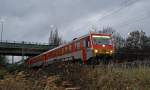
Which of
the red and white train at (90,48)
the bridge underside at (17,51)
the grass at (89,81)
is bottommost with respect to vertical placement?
the grass at (89,81)

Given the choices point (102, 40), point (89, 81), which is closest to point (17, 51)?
point (102, 40)

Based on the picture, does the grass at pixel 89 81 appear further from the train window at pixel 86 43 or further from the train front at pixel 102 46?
the train front at pixel 102 46

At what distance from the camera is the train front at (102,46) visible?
2757 centimetres

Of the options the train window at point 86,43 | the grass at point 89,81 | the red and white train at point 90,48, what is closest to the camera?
the grass at point 89,81

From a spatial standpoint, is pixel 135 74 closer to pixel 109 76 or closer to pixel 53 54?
pixel 109 76

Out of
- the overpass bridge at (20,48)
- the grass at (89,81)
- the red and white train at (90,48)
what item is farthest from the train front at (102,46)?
the overpass bridge at (20,48)

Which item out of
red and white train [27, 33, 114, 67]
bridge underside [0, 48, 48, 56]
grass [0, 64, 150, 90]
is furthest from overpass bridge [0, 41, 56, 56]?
grass [0, 64, 150, 90]

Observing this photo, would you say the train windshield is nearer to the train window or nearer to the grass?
the train window

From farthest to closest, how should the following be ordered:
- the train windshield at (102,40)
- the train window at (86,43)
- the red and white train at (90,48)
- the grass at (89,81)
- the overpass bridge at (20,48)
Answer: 1. the overpass bridge at (20,48)
2. the train windshield at (102,40)
3. the train window at (86,43)
4. the red and white train at (90,48)
5. the grass at (89,81)

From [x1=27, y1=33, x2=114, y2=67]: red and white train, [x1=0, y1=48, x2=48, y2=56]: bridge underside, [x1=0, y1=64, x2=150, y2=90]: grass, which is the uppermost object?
[x1=0, y1=48, x2=48, y2=56]: bridge underside

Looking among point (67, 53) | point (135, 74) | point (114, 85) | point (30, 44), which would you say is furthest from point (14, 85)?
point (30, 44)

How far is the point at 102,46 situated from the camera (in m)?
28.6

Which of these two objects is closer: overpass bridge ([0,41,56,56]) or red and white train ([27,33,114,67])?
red and white train ([27,33,114,67])

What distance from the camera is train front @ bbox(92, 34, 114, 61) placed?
1085 inches
